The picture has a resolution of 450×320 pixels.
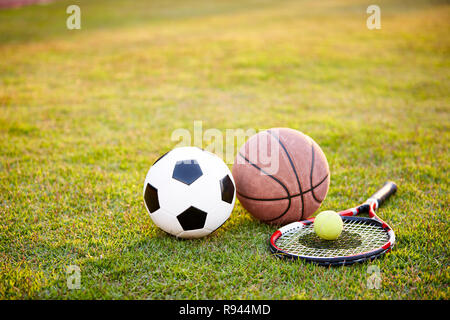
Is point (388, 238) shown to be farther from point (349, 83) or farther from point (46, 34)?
point (46, 34)

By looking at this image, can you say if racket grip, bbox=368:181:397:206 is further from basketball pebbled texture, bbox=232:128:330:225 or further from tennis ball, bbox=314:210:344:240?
tennis ball, bbox=314:210:344:240

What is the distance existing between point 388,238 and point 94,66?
9939mm

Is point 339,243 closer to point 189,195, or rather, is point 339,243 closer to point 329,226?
point 329,226

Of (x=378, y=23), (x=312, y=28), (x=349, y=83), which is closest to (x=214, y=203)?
(x=349, y=83)

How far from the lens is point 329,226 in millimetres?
3277

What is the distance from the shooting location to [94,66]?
11195mm

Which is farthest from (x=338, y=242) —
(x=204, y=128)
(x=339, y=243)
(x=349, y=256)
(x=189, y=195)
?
(x=204, y=128)

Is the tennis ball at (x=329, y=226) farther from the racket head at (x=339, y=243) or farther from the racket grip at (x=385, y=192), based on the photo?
the racket grip at (x=385, y=192)

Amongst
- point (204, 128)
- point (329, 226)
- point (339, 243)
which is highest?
point (204, 128)

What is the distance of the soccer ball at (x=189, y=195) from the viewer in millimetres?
3344

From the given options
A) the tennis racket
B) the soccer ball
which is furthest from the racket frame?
the soccer ball

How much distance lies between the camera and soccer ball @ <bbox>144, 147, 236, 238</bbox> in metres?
3.34

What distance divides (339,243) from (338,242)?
0.02 m

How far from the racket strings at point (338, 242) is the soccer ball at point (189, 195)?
61cm
